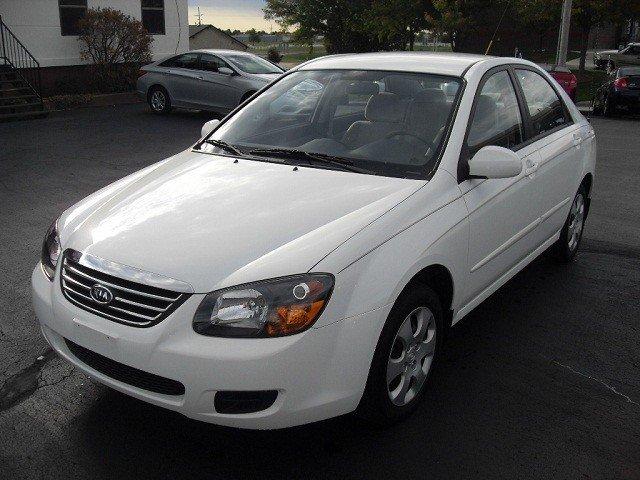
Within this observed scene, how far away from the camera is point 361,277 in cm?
285

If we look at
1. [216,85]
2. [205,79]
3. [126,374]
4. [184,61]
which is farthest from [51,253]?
[184,61]

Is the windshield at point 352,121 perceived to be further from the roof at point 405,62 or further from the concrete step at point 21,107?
the concrete step at point 21,107

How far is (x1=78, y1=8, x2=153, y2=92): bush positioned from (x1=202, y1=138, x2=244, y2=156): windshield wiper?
15676 millimetres

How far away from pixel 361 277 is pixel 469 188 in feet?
3.66

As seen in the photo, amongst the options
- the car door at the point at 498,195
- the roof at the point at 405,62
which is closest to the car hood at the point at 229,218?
the car door at the point at 498,195

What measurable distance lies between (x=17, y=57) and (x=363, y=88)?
15.6 metres

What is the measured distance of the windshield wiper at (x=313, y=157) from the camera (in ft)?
12.1

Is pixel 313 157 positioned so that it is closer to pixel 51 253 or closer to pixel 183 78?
pixel 51 253

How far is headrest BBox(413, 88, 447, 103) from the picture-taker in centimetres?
401

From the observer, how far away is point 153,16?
70.3ft

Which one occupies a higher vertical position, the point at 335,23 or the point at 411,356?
the point at 335,23

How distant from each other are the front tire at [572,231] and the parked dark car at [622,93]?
42.6 feet

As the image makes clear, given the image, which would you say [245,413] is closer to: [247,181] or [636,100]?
[247,181]

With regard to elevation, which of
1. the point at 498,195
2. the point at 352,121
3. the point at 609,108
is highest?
the point at 352,121
